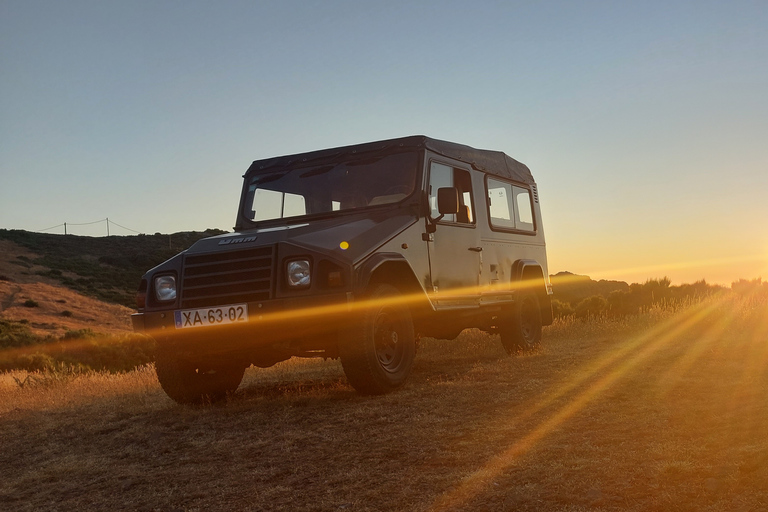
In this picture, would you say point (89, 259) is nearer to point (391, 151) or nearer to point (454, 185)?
point (454, 185)

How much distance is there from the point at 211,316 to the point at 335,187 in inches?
84.9

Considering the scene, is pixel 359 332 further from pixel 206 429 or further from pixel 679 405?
pixel 679 405

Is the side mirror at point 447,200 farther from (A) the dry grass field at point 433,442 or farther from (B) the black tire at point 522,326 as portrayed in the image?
(B) the black tire at point 522,326

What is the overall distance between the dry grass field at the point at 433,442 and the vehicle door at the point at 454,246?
904 millimetres

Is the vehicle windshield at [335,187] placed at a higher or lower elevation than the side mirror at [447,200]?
higher

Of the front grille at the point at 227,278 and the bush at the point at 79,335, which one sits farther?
the bush at the point at 79,335

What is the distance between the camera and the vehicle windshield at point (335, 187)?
768 centimetres

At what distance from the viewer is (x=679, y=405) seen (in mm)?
5656

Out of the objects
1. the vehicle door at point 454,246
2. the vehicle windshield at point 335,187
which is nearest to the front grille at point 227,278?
the vehicle windshield at point 335,187

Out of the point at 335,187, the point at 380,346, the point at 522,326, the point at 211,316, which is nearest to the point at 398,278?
the point at 380,346

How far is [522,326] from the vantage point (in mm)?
10289

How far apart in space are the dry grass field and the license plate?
880mm

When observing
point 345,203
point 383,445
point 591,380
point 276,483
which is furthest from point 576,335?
point 276,483

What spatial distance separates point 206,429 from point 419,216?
298 centimetres
